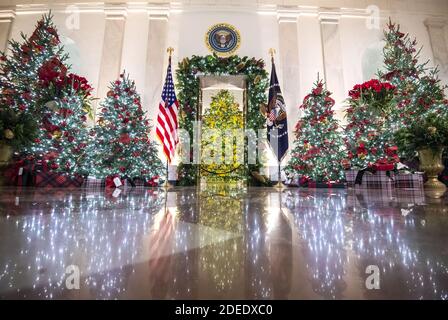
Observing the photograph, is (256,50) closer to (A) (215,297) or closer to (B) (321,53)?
(B) (321,53)

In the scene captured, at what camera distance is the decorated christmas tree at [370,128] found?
14.8 feet

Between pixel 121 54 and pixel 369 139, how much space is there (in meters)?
7.90

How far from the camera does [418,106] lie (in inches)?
216

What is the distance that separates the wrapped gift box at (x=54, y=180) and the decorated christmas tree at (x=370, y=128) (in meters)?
5.57

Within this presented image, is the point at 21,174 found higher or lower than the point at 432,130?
lower

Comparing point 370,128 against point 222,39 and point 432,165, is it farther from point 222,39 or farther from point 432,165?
point 222,39

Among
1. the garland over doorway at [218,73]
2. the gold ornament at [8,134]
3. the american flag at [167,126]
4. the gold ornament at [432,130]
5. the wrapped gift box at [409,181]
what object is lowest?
the wrapped gift box at [409,181]

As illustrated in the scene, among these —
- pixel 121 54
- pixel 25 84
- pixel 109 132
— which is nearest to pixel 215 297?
pixel 109 132

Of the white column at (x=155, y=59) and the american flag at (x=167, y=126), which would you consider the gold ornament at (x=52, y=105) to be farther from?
the white column at (x=155, y=59)

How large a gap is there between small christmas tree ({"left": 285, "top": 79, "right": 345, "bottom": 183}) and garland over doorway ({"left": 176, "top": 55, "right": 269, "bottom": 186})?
1473 millimetres

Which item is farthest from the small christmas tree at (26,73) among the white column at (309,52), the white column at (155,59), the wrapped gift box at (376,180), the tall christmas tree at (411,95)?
the tall christmas tree at (411,95)

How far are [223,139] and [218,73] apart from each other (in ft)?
6.80

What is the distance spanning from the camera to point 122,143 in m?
5.27

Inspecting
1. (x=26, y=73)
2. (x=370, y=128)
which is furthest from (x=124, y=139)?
(x=370, y=128)
